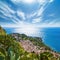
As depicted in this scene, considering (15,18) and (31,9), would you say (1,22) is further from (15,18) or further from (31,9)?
(31,9)

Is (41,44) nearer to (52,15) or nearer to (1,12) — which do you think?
(52,15)

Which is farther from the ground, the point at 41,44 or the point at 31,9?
the point at 31,9

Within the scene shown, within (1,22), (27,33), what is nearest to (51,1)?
(27,33)

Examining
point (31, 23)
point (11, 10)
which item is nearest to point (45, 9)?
point (31, 23)

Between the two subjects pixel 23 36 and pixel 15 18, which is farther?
pixel 15 18

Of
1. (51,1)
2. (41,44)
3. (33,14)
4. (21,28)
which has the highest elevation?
(51,1)

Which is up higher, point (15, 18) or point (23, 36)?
point (15, 18)
